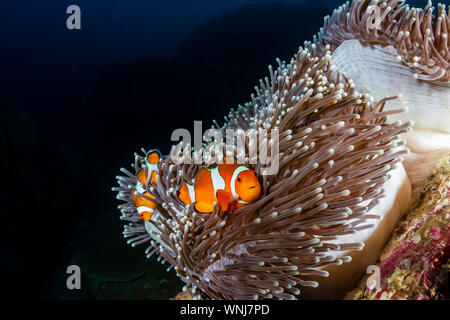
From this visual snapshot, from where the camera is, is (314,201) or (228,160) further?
(228,160)

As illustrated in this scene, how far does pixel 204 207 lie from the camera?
56.2 inches

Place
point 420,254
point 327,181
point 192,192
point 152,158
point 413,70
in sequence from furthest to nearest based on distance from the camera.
Result: point 152,158
point 413,70
point 192,192
point 327,181
point 420,254

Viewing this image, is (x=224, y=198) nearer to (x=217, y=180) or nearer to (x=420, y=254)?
(x=217, y=180)

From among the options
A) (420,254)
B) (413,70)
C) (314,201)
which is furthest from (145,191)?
(413,70)

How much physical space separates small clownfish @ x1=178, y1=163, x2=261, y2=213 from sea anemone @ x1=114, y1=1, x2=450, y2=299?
0.04m

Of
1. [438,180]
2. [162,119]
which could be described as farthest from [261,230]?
[162,119]

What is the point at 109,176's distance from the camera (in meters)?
8.49

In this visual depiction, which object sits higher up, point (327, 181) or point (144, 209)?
point (327, 181)

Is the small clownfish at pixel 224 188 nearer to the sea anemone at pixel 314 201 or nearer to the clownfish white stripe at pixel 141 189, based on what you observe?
the sea anemone at pixel 314 201

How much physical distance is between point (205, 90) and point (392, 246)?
387 inches

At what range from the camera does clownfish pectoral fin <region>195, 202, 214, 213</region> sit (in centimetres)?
142

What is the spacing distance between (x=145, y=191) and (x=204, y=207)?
18.5 inches

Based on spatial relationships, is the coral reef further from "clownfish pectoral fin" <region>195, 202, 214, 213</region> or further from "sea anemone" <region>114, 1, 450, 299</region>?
"clownfish pectoral fin" <region>195, 202, 214, 213</region>

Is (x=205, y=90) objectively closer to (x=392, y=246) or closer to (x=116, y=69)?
(x=116, y=69)
